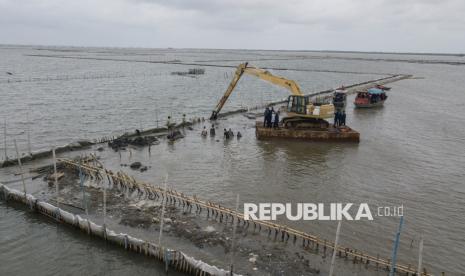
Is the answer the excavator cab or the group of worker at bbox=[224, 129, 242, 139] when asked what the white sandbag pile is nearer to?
the group of worker at bbox=[224, 129, 242, 139]

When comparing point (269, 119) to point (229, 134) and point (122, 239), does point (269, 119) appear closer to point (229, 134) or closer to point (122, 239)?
point (229, 134)

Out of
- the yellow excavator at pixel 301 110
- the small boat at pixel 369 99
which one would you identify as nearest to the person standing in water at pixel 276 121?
the yellow excavator at pixel 301 110

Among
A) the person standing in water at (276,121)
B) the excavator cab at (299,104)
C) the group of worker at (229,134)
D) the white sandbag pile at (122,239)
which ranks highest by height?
the excavator cab at (299,104)

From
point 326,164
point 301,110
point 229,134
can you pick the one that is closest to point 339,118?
point 301,110

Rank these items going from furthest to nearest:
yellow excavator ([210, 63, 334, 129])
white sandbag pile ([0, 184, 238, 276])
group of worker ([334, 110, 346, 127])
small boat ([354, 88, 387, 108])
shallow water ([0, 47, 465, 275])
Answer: small boat ([354, 88, 387, 108]) → group of worker ([334, 110, 346, 127]) → yellow excavator ([210, 63, 334, 129]) → shallow water ([0, 47, 465, 275]) → white sandbag pile ([0, 184, 238, 276])

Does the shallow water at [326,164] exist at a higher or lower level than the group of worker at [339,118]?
lower

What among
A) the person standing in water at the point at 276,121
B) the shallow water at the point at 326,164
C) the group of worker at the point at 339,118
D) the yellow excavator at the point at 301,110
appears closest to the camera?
the shallow water at the point at 326,164

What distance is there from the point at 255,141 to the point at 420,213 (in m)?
15.9

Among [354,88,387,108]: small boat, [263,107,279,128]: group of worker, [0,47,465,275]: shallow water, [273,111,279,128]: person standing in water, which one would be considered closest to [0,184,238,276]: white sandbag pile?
[0,47,465,275]: shallow water

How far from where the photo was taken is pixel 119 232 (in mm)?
16547

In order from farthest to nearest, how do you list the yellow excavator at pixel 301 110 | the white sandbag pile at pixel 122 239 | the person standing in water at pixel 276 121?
the person standing in water at pixel 276 121, the yellow excavator at pixel 301 110, the white sandbag pile at pixel 122 239

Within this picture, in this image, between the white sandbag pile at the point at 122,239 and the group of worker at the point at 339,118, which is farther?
the group of worker at the point at 339,118

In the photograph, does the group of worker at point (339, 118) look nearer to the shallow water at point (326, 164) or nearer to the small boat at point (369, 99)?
the shallow water at point (326, 164)

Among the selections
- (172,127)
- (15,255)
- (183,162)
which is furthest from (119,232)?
(172,127)
